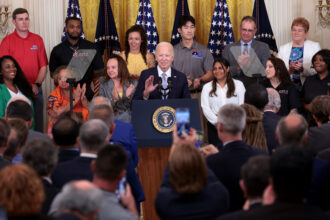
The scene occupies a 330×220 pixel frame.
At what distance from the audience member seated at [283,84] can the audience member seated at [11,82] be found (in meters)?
2.86

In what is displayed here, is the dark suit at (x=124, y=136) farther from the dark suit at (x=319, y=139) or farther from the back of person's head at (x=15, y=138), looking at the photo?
the dark suit at (x=319, y=139)

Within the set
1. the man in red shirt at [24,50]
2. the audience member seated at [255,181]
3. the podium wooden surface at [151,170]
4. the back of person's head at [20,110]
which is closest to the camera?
the audience member seated at [255,181]

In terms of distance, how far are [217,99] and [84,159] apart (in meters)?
3.62

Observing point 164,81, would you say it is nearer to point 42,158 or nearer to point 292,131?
point 292,131

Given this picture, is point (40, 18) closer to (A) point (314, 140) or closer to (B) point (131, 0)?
(B) point (131, 0)

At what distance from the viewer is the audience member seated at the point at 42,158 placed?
3.12m

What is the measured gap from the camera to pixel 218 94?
6875mm

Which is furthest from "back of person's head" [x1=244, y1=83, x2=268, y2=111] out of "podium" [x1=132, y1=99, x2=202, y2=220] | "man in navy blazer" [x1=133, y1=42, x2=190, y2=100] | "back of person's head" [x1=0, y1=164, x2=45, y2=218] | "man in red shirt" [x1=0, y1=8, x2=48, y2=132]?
"man in red shirt" [x1=0, y1=8, x2=48, y2=132]

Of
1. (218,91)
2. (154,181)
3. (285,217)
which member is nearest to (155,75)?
(218,91)

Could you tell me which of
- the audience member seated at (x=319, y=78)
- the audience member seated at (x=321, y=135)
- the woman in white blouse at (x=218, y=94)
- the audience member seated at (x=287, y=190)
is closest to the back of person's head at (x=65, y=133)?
the audience member seated at (x=287, y=190)

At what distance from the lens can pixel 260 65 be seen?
753 cm

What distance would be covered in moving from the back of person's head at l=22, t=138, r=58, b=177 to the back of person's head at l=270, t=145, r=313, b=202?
1203mm

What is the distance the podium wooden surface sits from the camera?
5352mm

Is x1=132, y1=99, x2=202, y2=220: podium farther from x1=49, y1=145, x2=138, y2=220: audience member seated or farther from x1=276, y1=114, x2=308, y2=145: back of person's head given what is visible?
x1=49, y1=145, x2=138, y2=220: audience member seated
